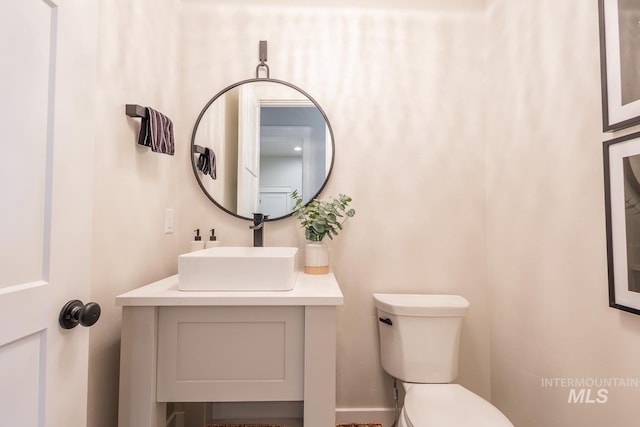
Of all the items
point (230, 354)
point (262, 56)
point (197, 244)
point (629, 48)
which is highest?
point (262, 56)

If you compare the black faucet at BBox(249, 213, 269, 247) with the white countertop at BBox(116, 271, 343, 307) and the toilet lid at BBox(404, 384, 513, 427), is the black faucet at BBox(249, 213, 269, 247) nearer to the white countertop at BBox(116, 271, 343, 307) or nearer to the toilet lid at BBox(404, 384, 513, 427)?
the white countertop at BBox(116, 271, 343, 307)

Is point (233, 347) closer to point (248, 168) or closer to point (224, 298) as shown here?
point (224, 298)

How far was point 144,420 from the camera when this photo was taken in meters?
1.07

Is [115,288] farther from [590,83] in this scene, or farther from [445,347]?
[590,83]

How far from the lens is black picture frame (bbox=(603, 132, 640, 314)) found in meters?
0.99

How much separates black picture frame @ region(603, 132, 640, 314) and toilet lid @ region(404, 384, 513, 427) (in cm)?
56

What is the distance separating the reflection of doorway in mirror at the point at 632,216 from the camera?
0.98 m

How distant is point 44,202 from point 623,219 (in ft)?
5.13

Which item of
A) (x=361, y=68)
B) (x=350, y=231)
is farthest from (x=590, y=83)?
(x=350, y=231)

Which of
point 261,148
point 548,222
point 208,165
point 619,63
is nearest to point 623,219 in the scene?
point 548,222

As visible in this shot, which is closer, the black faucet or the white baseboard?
the black faucet

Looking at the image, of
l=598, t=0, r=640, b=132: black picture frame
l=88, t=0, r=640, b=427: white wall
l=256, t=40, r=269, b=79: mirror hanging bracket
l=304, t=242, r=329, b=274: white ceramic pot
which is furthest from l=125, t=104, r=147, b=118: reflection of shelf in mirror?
l=598, t=0, r=640, b=132: black picture frame

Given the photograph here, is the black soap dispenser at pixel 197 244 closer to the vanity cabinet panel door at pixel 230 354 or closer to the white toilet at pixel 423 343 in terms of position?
the vanity cabinet panel door at pixel 230 354

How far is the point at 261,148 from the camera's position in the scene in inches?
70.0
